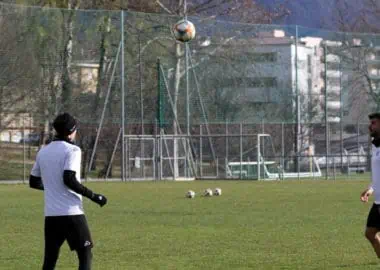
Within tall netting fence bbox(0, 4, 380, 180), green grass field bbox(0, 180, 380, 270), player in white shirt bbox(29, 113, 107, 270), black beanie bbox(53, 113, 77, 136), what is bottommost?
green grass field bbox(0, 180, 380, 270)

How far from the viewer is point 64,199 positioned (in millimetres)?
9336

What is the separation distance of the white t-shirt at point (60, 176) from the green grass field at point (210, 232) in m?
3.06

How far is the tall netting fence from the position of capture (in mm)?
39375

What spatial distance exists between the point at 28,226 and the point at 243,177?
23.2 metres

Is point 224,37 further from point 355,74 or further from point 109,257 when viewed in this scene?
point 109,257

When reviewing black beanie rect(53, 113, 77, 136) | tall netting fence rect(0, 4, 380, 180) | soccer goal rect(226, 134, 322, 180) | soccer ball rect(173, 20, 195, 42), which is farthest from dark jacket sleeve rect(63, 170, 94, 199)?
soccer goal rect(226, 134, 322, 180)

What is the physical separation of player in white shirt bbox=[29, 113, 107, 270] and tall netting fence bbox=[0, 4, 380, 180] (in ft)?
96.9

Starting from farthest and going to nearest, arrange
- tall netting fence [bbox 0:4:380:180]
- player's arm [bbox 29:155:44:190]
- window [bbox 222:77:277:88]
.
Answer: window [bbox 222:77:277:88], tall netting fence [bbox 0:4:380:180], player's arm [bbox 29:155:44:190]

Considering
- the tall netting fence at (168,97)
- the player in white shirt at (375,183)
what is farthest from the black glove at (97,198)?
the tall netting fence at (168,97)

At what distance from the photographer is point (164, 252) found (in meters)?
13.9

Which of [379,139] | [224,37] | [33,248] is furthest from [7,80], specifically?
[379,139]

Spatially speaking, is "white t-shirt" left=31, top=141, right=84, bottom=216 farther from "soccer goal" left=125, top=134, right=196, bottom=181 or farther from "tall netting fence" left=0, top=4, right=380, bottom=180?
"soccer goal" left=125, top=134, right=196, bottom=181

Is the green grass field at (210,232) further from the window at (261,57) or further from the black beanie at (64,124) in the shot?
the window at (261,57)

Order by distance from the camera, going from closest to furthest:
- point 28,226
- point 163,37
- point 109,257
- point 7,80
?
point 109,257
point 28,226
point 7,80
point 163,37
